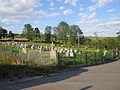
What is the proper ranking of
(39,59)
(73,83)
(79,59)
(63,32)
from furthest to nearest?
(63,32) → (79,59) → (39,59) → (73,83)

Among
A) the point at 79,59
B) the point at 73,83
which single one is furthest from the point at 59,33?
the point at 73,83

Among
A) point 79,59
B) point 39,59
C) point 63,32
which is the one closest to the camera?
point 39,59

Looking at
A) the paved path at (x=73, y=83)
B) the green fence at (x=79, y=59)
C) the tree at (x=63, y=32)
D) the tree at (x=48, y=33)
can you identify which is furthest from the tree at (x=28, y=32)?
the paved path at (x=73, y=83)

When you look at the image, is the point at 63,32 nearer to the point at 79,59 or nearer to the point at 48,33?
the point at 48,33

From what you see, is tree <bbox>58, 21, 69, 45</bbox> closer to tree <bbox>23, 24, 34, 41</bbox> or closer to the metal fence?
tree <bbox>23, 24, 34, 41</bbox>

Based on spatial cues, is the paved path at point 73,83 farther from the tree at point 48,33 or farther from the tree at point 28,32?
the tree at point 48,33

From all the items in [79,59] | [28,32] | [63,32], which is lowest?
[79,59]

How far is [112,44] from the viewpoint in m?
56.6

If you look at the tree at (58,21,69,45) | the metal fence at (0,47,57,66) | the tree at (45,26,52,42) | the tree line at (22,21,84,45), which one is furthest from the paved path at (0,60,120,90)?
the tree at (45,26,52,42)

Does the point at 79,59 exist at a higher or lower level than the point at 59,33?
A: lower

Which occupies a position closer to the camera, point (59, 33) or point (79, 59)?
point (79, 59)

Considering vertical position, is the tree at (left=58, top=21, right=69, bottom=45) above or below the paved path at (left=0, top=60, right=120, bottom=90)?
above

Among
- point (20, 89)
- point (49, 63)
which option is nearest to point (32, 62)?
point (49, 63)

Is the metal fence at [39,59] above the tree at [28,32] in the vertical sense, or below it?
below
